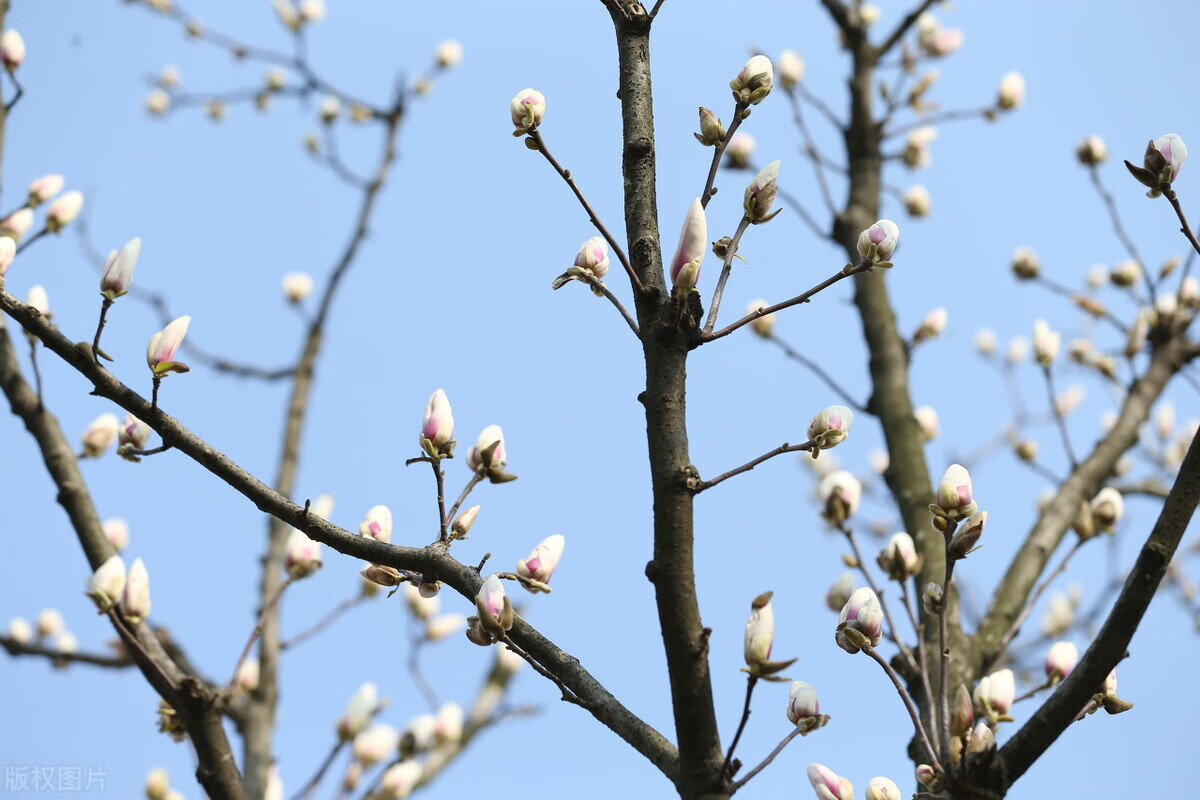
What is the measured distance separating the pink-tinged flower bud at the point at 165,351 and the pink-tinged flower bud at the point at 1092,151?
9.68 feet

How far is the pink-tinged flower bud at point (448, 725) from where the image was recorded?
3615 mm

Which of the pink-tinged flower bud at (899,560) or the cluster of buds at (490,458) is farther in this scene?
the pink-tinged flower bud at (899,560)

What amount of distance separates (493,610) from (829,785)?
555 millimetres

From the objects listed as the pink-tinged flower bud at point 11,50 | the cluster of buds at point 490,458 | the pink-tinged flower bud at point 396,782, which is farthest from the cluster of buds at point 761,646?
the pink-tinged flower bud at point 11,50

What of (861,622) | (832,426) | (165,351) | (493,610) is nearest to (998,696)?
(861,622)

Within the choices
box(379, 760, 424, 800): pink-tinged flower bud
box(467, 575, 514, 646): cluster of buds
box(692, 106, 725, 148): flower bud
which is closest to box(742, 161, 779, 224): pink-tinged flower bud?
box(692, 106, 725, 148): flower bud

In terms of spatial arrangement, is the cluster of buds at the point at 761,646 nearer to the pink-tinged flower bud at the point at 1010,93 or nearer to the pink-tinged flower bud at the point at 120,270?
the pink-tinged flower bud at the point at 120,270

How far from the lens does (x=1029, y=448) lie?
11.9 feet

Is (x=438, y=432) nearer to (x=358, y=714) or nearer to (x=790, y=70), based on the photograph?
(x=358, y=714)

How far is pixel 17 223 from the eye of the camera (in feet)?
8.97

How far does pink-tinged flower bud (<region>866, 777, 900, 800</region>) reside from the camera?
4.86 ft

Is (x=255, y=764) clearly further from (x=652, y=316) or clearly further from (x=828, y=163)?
(x=828, y=163)

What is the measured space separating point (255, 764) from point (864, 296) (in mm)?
2212

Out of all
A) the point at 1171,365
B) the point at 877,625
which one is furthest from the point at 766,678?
the point at 1171,365
